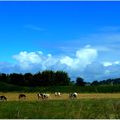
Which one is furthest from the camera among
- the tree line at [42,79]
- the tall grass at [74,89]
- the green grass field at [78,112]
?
the tree line at [42,79]

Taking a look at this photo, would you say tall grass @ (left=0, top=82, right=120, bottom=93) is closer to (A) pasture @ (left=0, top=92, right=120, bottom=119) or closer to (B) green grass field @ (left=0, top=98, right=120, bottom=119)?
(A) pasture @ (left=0, top=92, right=120, bottom=119)

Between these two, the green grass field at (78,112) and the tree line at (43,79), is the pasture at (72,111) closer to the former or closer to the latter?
the green grass field at (78,112)

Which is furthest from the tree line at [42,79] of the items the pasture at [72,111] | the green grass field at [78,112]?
the green grass field at [78,112]

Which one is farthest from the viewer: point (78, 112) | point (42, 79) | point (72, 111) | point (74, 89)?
point (42, 79)

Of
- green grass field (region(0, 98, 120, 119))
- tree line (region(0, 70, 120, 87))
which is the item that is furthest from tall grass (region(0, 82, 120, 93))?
green grass field (region(0, 98, 120, 119))

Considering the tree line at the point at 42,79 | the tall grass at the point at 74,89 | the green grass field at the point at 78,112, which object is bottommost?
the green grass field at the point at 78,112

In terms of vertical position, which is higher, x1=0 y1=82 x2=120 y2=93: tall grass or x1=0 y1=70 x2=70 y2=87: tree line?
x1=0 y1=70 x2=70 y2=87: tree line

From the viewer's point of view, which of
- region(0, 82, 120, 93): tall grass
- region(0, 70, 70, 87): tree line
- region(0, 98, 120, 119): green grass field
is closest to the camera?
region(0, 98, 120, 119): green grass field

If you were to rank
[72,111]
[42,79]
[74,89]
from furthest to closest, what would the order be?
[42,79] < [74,89] < [72,111]

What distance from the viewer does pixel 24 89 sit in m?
108

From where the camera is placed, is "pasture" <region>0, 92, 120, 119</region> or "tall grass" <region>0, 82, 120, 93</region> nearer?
"pasture" <region>0, 92, 120, 119</region>

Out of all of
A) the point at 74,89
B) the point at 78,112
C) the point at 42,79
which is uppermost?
the point at 42,79

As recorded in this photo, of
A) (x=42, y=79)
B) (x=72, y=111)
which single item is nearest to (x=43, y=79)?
(x=42, y=79)

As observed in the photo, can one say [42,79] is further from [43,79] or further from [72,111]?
[72,111]
